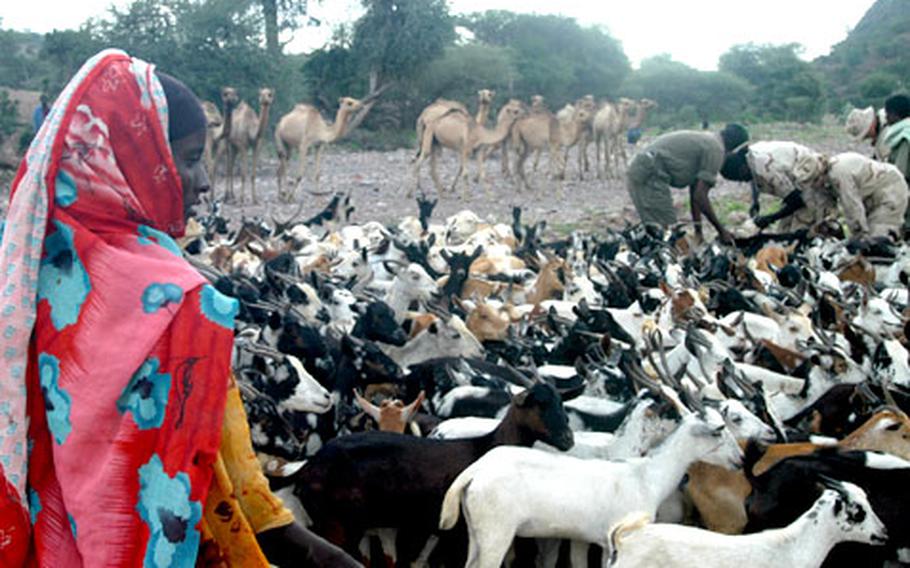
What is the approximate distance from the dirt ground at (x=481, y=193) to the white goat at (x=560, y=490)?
767cm

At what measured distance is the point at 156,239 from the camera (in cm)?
162

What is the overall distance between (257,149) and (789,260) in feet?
35.4

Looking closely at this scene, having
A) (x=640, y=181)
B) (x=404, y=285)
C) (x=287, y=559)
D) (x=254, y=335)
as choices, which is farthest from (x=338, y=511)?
(x=640, y=181)

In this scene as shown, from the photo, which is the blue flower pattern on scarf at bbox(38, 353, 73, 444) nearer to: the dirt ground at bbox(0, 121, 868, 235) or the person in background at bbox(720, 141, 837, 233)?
the person in background at bbox(720, 141, 837, 233)

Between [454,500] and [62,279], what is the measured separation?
1.58 m

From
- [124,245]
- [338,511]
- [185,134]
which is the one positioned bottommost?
[338,511]

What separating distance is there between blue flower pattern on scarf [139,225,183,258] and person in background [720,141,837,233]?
270 inches

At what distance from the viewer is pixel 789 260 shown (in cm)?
698

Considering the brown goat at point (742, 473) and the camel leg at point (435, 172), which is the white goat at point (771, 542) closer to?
the brown goat at point (742, 473)

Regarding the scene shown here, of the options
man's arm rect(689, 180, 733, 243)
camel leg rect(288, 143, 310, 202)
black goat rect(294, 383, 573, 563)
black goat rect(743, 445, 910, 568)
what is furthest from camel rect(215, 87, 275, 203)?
black goat rect(743, 445, 910, 568)

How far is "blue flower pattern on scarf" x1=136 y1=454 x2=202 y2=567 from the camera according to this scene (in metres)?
1.48

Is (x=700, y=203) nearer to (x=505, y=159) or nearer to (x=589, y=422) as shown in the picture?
(x=589, y=422)

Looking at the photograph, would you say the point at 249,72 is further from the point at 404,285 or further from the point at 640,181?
the point at 404,285

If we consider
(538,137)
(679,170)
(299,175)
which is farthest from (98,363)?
(538,137)
